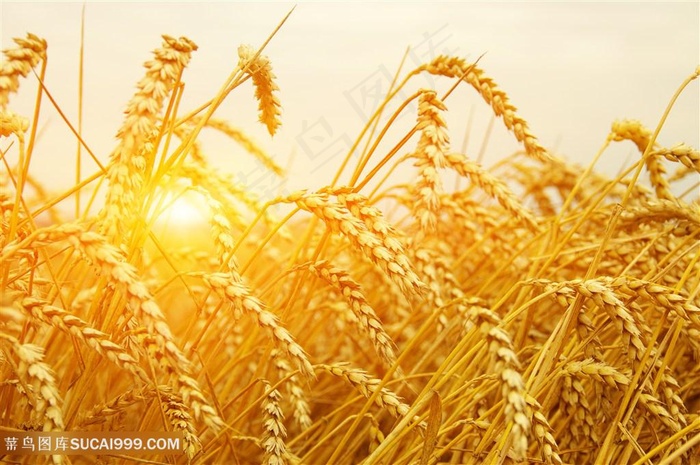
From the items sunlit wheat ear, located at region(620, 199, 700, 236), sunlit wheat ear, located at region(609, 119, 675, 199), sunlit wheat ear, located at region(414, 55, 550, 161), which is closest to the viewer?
sunlit wheat ear, located at region(414, 55, 550, 161)

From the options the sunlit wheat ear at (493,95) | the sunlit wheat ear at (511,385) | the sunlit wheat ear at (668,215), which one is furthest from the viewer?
the sunlit wheat ear at (668,215)

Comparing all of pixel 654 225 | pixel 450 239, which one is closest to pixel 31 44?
pixel 654 225

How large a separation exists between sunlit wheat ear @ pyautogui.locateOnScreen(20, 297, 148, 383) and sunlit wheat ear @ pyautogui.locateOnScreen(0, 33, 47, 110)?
14.3 inches

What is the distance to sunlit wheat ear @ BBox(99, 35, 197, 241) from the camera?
3.39 ft

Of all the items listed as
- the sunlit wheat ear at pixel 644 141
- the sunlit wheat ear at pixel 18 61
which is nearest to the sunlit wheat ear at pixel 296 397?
the sunlit wheat ear at pixel 18 61

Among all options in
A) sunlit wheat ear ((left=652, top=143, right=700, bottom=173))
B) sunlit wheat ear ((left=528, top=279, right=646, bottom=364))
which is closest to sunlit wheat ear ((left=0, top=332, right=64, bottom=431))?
sunlit wheat ear ((left=528, top=279, right=646, bottom=364))

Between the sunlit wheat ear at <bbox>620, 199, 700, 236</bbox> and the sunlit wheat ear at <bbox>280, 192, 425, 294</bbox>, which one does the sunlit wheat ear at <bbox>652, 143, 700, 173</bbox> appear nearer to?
the sunlit wheat ear at <bbox>620, 199, 700, 236</bbox>

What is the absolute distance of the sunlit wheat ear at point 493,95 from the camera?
1.46 metres

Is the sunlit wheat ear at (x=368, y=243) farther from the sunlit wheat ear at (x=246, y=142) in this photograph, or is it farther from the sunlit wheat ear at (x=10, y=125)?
the sunlit wheat ear at (x=246, y=142)

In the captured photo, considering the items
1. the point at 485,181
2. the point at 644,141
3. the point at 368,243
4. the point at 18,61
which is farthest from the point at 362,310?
the point at 644,141

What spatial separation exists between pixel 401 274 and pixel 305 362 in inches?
8.7

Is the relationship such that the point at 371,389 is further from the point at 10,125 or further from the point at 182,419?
the point at 10,125

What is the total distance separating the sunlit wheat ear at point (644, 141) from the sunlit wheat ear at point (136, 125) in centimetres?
135

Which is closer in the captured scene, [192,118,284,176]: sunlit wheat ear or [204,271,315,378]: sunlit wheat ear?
[204,271,315,378]: sunlit wheat ear
